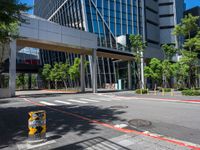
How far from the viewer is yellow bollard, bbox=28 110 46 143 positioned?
5.74 m

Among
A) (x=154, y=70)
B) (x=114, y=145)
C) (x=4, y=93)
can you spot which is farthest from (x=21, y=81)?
(x=114, y=145)

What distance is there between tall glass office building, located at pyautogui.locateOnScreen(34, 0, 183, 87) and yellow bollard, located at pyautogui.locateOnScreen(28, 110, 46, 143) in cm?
3194

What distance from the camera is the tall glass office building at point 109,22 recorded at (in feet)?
147

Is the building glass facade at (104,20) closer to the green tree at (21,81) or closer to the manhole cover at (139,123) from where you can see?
the green tree at (21,81)

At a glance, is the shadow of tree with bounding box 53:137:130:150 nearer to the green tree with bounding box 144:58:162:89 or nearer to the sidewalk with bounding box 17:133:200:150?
the sidewalk with bounding box 17:133:200:150

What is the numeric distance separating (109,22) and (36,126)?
45.2 metres

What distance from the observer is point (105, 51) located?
35.8 metres

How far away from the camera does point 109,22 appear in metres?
48.3

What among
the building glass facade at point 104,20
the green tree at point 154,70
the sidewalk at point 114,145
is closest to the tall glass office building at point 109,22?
the building glass facade at point 104,20

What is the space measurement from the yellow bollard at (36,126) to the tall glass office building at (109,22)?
31.9 meters

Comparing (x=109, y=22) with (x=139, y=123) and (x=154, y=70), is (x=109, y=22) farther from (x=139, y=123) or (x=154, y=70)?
(x=139, y=123)

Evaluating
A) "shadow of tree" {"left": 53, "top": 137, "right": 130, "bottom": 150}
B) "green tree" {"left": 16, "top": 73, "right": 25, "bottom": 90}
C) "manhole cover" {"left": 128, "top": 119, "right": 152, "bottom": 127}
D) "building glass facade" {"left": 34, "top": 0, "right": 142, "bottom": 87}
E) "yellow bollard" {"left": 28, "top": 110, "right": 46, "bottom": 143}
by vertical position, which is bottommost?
"shadow of tree" {"left": 53, "top": 137, "right": 130, "bottom": 150}

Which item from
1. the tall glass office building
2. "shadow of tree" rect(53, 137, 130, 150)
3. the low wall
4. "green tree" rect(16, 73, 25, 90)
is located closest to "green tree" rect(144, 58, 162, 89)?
the tall glass office building

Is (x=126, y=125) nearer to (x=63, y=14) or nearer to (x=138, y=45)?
(x=138, y=45)
